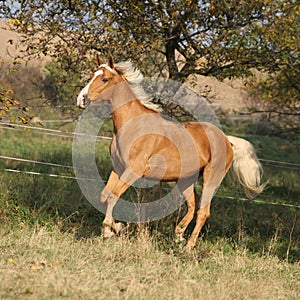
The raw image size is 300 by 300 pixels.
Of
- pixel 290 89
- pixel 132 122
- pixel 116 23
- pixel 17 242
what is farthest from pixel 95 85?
pixel 290 89

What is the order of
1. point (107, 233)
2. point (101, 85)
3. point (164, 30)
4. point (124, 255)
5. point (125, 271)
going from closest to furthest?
1. point (125, 271)
2. point (124, 255)
3. point (107, 233)
4. point (101, 85)
5. point (164, 30)

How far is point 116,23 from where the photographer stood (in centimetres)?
943

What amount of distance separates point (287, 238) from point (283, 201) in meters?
3.76

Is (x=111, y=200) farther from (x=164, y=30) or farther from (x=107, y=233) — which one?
(x=164, y=30)

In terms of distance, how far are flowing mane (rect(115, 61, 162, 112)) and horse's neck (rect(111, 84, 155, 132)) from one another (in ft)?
0.41

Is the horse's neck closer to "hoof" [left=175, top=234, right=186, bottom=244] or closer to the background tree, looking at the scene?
the background tree

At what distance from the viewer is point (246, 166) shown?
849 cm

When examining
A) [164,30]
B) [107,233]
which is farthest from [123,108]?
[164,30]

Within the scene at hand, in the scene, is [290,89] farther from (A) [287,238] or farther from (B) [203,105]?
(A) [287,238]


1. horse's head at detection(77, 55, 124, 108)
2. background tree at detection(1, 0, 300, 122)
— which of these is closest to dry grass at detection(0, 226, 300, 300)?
horse's head at detection(77, 55, 124, 108)

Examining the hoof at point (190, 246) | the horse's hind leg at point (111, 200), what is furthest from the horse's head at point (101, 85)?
the hoof at point (190, 246)

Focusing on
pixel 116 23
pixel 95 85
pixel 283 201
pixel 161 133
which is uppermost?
pixel 116 23

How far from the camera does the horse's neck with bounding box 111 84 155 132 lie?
729cm

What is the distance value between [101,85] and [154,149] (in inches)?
48.2
